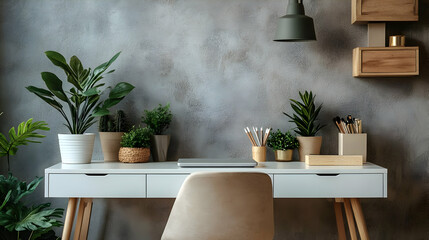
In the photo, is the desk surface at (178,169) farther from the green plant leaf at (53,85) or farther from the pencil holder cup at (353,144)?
the green plant leaf at (53,85)

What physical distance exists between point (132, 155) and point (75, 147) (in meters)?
0.32

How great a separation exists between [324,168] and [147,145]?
1.01 m

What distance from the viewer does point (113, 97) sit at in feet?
9.20

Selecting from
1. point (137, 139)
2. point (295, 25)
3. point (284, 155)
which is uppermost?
point (295, 25)

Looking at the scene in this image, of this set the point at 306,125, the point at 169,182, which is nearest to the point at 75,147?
the point at 169,182

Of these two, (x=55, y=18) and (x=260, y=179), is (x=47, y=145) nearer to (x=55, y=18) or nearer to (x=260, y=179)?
(x=55, y=18)

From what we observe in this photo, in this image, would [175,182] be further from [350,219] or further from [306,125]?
[350,219]

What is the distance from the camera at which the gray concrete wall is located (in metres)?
3.04

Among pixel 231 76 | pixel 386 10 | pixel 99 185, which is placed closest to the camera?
pixel 99 185

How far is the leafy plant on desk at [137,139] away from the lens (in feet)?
9.15

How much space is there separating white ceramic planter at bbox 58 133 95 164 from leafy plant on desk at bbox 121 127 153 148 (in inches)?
8.3

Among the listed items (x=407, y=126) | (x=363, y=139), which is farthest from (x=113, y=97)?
(x=407, y=126)

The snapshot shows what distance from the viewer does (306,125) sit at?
2.95m

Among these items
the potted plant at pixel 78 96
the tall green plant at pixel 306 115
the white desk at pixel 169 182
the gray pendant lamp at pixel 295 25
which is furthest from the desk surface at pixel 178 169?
the gray pendant lamp at pixel 295 25
